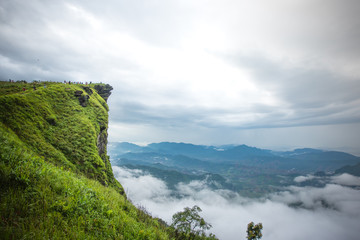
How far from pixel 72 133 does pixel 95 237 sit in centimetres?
1958

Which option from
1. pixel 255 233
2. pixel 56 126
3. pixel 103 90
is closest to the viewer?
pixel 56 126

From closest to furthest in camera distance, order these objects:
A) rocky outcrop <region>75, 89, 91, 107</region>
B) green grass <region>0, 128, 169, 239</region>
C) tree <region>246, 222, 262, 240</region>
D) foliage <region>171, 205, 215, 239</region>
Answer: green grass <region>0, 128, 169, 239</region> < foliage <region>171, 205, 215, 239</region> < rocky outcrop <region>75, 89, 91, 107</region> < tree <region>246, 222, 262, 240</region>

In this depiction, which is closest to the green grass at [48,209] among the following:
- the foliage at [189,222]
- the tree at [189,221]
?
the foliage at [189,222]

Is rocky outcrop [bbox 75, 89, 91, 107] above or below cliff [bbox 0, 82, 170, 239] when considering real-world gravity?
above

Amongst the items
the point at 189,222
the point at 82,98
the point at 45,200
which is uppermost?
the point at 82,98

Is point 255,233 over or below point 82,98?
below

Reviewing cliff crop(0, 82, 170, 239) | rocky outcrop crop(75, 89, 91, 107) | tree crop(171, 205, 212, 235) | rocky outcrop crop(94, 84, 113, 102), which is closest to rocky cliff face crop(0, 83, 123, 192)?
cliff crop(0, 82, 170, 239)

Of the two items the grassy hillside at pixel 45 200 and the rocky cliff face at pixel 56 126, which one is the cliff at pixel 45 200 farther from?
the rocky cliff face at pixel 56 126

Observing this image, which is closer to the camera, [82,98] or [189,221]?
[189,221]

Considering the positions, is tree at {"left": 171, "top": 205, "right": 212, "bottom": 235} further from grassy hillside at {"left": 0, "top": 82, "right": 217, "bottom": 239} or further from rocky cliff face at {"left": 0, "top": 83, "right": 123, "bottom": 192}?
grassy hillside at {"left": 0, "top": 82, "right": 217, "bottom": 239}

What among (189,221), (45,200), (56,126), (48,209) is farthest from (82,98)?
(189,221)

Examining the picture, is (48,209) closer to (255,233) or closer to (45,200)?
(45,200)

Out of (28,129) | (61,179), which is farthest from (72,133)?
(61,179)

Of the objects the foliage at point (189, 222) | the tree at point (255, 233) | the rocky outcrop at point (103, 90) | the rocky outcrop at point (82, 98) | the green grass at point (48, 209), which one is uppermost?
the rocky outcrop at point (103, 90)
